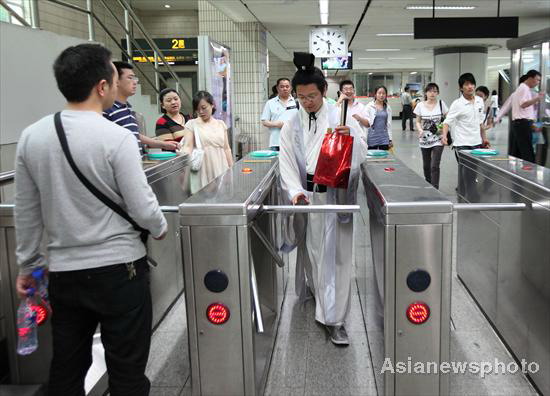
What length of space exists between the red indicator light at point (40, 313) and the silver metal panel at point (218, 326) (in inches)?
17.9

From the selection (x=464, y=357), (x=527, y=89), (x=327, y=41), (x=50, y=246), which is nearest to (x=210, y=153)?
(x=464, y=357)

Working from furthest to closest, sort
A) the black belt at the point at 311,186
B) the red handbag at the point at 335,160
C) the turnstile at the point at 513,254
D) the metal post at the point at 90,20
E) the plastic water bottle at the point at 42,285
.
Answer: the metal post at the point at 90,20 → the black belt at the point at 311,186 → the red handbag at the point at 335,160 → the turnstile at the point at 513,254 → the plastic water bottle at the point at 42,285

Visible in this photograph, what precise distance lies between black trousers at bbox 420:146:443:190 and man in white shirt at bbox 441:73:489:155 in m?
0.32

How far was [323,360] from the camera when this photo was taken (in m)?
2.50

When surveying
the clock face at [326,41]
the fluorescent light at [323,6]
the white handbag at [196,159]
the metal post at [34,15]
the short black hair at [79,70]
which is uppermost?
the fluorescent light at [323,6]

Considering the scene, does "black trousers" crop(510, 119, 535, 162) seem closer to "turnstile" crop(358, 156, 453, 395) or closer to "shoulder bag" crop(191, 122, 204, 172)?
"shoulder bag" crop(191, 122, 204, 172)

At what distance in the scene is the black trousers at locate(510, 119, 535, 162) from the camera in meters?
7.01

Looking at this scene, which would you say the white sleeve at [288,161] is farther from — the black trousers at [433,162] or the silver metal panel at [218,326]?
the black trousers at [433,162]

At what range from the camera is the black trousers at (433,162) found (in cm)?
591

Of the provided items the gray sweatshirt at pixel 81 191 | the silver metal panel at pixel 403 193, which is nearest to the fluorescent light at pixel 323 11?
the silver metal panel at pixel 403 193

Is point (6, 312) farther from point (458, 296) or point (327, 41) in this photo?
point (327, 41)

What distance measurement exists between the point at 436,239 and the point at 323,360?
3.27 ft

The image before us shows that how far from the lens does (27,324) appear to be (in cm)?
170

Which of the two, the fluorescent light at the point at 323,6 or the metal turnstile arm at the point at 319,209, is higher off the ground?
the fluorescent light at the point at 323,6
